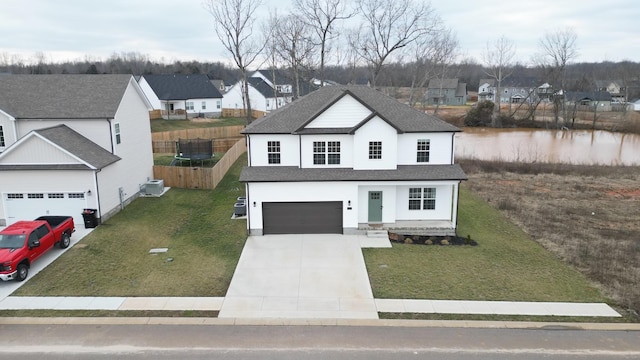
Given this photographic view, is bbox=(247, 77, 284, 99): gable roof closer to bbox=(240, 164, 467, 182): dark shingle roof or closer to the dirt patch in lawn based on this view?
the dirt patch in lawn

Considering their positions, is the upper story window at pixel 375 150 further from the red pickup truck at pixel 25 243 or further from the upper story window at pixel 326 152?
the red pickup truck at pixel 25 243

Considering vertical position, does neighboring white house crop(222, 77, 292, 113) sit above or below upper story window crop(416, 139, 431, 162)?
above

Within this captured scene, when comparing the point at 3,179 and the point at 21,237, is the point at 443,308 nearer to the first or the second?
the point at 21,237

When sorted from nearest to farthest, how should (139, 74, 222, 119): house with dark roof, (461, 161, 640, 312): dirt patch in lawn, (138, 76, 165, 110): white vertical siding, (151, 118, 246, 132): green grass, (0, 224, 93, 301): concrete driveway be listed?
(0, 224, 93, 301): concrete driveway < (461, 161, 640, 312): dirt patch in lawn < (151, 118, 246, 132): green grass < (139, 74, 222, 119): house with dark roof < (138, 76, 165, 110): white vertical siding

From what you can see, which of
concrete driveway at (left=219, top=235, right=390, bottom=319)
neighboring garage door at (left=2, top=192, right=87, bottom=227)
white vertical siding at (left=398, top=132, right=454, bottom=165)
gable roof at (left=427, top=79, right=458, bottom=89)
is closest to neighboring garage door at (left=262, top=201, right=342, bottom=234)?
concrete driveway at (left=219, top=235, right=390, bottom=319)

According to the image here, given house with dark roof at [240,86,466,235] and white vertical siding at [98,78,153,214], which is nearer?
house with dark roof at [240,86,466,235]

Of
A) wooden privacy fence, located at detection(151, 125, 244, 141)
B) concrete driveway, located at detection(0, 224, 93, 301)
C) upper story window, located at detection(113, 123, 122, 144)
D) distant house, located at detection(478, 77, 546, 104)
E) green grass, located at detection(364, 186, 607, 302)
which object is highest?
distant house, located at detection(478, 77, 546, 104)

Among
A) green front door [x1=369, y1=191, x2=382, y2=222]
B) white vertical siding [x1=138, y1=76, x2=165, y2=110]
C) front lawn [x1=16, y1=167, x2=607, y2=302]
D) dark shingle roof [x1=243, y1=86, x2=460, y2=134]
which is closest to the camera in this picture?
front lawn [x1=16, y1=167, x2=607, y2=302]
